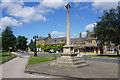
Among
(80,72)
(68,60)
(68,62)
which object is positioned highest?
(68,60)

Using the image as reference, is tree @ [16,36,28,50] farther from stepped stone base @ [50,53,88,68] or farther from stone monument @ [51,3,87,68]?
stepped stone base @ [50,53,88,68]

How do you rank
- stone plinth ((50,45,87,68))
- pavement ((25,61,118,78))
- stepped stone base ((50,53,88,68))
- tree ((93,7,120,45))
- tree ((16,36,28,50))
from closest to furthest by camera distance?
pavement ((25,61,118,78)) < stepped stone base ((50,53,88,68)) < stone plinth ((50,45,87,68)) < tree ((93,7,120,45)) < tree ((16,36,28,50))

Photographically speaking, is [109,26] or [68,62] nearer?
→ [68,62]

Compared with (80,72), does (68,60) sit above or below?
above

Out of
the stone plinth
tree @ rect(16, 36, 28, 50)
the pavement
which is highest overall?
tree @ rect(16, 36, 28, 50)

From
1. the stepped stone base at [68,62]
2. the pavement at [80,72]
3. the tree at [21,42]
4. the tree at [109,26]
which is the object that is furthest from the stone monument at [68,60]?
the tree at [21,42]

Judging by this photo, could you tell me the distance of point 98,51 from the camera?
1748 inches

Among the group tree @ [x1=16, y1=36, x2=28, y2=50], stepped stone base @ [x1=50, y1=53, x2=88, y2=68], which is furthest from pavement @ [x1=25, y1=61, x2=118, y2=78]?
tree @ [x1=16, y1=36, x2=28, y2=50]

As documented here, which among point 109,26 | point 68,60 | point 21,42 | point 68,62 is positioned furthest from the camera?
point 21,42

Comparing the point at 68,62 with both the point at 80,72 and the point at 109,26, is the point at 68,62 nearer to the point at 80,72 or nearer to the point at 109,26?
the point at 80,72

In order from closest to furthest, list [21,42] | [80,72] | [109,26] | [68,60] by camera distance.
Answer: [80,72] < [68,60] < [109,26] < [21,42]

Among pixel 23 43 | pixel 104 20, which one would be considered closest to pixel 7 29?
pixel 104 20

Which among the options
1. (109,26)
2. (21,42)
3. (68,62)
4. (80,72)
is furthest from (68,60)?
(21,42)

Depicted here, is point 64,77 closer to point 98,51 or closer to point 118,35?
point 118,35
